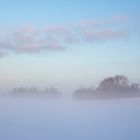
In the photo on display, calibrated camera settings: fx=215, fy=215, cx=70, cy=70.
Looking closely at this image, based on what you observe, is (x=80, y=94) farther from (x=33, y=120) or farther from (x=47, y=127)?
(x=33, y=120)

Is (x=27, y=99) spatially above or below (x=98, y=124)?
above

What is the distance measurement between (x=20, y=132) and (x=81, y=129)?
4.47ft

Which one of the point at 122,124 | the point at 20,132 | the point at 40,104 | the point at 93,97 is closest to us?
the point at 20,132

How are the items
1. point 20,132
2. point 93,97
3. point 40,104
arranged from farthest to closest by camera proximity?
point 40,104
point 93,97
point 20,132

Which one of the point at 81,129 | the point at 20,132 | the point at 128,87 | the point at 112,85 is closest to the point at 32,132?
the point at 20,132

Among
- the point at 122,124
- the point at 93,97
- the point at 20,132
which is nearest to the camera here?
the point at 20,132

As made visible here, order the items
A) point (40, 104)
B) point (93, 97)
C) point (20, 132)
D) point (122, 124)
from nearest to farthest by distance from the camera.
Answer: point (20, 132) < point (93, 97) < point (122, 124) < point (40, 104)

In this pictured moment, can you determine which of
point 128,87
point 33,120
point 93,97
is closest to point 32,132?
point 33,120

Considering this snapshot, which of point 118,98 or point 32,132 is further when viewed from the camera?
point 118,98

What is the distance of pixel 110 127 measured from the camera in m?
5.17

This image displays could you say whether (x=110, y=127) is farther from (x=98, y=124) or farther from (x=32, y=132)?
(x=32, y=132)

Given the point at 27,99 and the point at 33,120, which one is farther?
the point at 33,120

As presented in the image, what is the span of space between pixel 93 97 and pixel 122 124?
1080 millimetres

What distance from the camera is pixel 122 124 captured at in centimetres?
531
